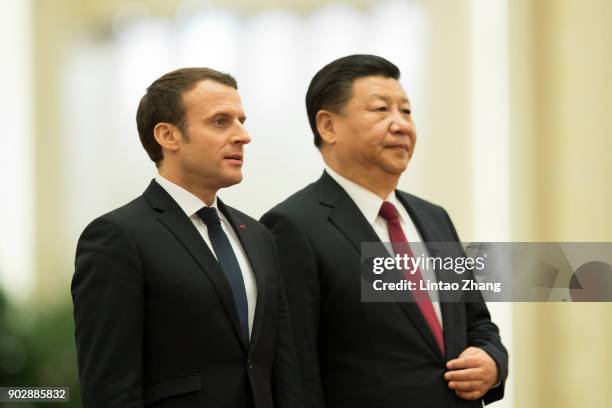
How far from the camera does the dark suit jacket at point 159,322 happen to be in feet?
7.08

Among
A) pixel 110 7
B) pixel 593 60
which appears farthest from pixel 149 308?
pixel 110 7

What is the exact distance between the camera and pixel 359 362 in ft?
8.73

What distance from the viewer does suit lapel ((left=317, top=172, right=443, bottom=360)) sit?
2693 mm

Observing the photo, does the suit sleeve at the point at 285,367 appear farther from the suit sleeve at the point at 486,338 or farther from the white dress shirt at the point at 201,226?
the suit sleeve at the point at 486,338

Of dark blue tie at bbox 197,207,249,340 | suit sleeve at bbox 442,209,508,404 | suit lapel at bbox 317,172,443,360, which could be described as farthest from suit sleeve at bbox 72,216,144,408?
suit sleeve at bbox 442,209,508,404

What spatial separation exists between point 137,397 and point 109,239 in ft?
1.36

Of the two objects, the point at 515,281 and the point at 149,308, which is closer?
the point at 149,308

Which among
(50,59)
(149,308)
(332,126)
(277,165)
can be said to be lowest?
(149,308)

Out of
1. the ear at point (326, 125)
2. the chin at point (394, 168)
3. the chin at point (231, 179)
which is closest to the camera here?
the chin at point (231, 179)

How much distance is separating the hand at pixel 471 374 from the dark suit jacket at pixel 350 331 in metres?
0.02

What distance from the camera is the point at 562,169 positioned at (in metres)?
4.35

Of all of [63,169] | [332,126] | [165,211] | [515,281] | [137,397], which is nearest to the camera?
[137,397]

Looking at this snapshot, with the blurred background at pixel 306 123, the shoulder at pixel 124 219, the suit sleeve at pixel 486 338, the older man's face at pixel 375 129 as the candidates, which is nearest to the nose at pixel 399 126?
the older man's face at pixel 375 129

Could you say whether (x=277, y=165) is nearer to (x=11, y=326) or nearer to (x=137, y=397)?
(x=11, y=326)
